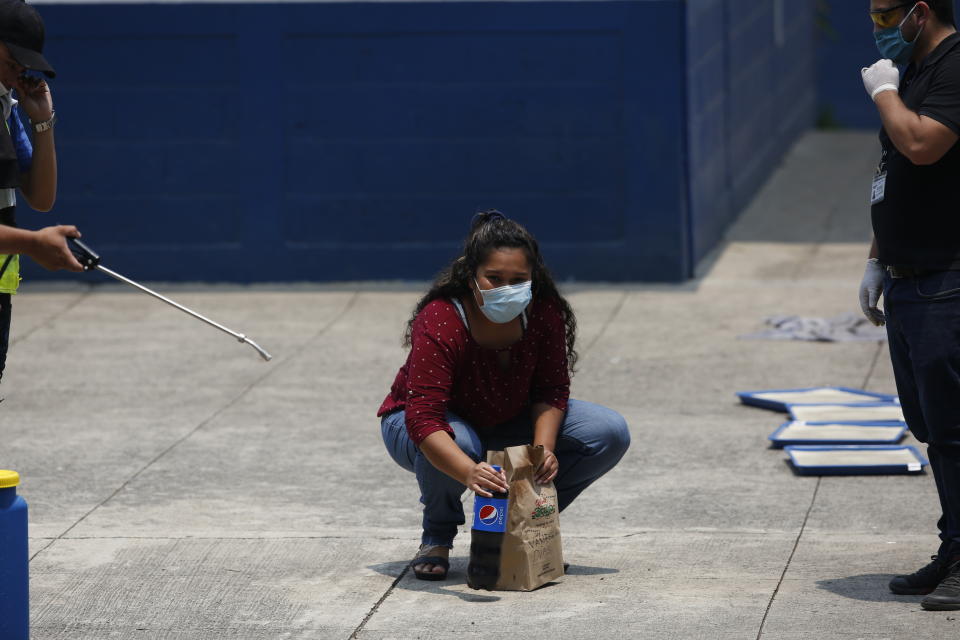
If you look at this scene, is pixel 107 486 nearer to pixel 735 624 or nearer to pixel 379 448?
pixel 379 448

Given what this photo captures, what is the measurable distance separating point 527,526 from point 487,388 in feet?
1.66

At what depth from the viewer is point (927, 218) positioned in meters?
4.47

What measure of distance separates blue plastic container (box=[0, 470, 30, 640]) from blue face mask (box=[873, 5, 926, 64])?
104 inches

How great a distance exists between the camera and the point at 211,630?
4531mm

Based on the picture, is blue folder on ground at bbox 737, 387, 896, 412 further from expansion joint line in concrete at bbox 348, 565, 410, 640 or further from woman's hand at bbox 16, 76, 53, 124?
woman's hand at bbox 16, 76, 53, 124

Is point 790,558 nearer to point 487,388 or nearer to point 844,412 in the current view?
point 487,388

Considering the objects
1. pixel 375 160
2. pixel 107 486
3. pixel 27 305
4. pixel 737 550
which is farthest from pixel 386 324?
pixel 737 550

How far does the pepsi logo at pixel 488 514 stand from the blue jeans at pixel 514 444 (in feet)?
0.77

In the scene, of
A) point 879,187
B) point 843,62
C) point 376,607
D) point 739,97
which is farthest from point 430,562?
point 843,62

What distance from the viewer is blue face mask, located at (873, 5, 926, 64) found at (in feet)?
14.7

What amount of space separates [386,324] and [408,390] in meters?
4.72

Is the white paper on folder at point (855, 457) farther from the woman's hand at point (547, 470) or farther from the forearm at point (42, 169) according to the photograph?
the forearm at point (42, 169)

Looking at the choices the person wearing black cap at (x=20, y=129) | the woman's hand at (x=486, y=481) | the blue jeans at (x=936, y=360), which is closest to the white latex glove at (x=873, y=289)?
the blue jeans at (x=936, y=360)

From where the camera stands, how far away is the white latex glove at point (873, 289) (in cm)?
481
